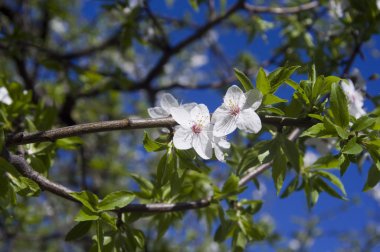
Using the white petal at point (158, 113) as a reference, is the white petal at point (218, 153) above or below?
below

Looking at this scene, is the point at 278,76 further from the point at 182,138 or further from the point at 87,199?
the point at 87,199

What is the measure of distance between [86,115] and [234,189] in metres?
3.85

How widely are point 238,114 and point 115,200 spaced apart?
1.56ft

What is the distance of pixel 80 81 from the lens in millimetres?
3840

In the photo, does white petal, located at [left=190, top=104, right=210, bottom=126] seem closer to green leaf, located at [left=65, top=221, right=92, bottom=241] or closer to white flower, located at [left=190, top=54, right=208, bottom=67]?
green leaf, located at [left=65, top=221, right=92, bottom=241]

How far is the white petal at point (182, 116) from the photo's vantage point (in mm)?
1380

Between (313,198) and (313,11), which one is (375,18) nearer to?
(313,11)

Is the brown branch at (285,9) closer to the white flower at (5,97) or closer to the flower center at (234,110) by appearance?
the white flower at (5,97)

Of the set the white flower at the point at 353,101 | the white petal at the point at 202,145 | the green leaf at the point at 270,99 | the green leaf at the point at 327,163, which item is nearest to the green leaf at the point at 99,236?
the white petal at the point at 202,145

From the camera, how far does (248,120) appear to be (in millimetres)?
1349

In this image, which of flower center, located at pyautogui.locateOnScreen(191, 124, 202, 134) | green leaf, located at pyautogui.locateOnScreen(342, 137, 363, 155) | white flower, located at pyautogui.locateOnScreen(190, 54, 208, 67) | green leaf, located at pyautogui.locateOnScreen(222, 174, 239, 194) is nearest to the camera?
green leaf, located at pyautogui.locateOnScreen(342, 137, 363, 155)

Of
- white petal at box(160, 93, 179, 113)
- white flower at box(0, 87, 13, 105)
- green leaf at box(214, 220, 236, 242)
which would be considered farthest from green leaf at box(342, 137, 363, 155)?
white flower at box(0, 87, 13, 105)

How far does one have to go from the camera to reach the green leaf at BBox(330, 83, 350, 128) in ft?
4.36

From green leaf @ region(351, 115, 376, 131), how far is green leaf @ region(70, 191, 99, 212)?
826 mm
